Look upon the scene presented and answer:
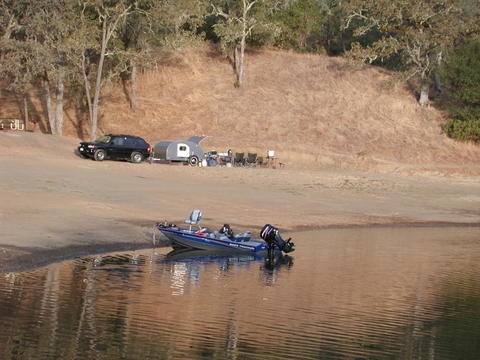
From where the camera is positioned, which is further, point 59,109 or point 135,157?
point 59,109

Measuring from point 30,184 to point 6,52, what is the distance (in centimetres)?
2212

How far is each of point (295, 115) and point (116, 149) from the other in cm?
2058

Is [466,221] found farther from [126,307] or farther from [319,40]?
[319,40]

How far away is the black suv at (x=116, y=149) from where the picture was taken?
46.5 m

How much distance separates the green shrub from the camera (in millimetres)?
61594

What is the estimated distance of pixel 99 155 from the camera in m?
46.6

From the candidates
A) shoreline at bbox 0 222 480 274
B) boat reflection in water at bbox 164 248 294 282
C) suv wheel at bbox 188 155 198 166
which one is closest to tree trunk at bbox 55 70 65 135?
suv wheel at bbox 188 155 198 166

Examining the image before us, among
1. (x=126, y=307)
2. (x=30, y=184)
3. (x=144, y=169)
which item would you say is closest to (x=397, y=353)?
(x=126, y=307)

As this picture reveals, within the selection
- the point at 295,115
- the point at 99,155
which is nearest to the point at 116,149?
the point at 99,155

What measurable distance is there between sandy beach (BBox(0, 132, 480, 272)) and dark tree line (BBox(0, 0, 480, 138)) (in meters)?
6.66

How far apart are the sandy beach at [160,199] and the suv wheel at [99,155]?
0.96m

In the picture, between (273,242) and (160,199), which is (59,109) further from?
(273,242)

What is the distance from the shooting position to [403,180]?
4838 cm

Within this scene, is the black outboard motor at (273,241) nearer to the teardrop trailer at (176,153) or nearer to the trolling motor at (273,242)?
the trolling motor at (273,242)
